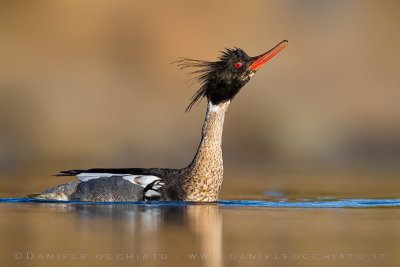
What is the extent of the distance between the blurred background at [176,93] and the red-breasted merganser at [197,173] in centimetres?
553

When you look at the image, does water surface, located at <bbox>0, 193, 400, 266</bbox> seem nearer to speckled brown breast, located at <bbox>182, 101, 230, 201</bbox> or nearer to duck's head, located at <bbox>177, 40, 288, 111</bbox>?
speckled brown breast, located at <bbox>182, 101, 230, 201</bbox>

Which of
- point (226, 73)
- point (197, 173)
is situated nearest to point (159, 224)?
point (197, 173)

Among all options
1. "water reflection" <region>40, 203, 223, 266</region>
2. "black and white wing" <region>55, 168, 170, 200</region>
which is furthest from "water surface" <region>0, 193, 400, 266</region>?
"black and white wing" <region>55, 168, 170, 200</region>

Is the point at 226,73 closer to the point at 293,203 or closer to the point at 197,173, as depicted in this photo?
the point at 197,173

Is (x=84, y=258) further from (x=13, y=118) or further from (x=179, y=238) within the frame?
(x=13, y=118)

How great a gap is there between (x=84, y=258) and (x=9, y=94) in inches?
724

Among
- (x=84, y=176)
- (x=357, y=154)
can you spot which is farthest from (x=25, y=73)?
(x=84, y=176)

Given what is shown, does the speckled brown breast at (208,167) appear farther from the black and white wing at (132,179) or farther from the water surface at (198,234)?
the black and white wing at (132,179)

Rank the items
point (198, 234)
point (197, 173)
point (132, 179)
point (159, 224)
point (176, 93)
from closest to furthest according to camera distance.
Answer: point (198, 234) → point (159, 224) → point (197, 173) → point (132, 179) → point (176, 93)

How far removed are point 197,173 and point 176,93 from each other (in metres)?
13.6

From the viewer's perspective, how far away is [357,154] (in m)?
25.5

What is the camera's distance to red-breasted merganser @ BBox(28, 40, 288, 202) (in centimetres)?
1462

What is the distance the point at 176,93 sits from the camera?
2820 centimetres

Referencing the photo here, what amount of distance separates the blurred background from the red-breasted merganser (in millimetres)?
5529
